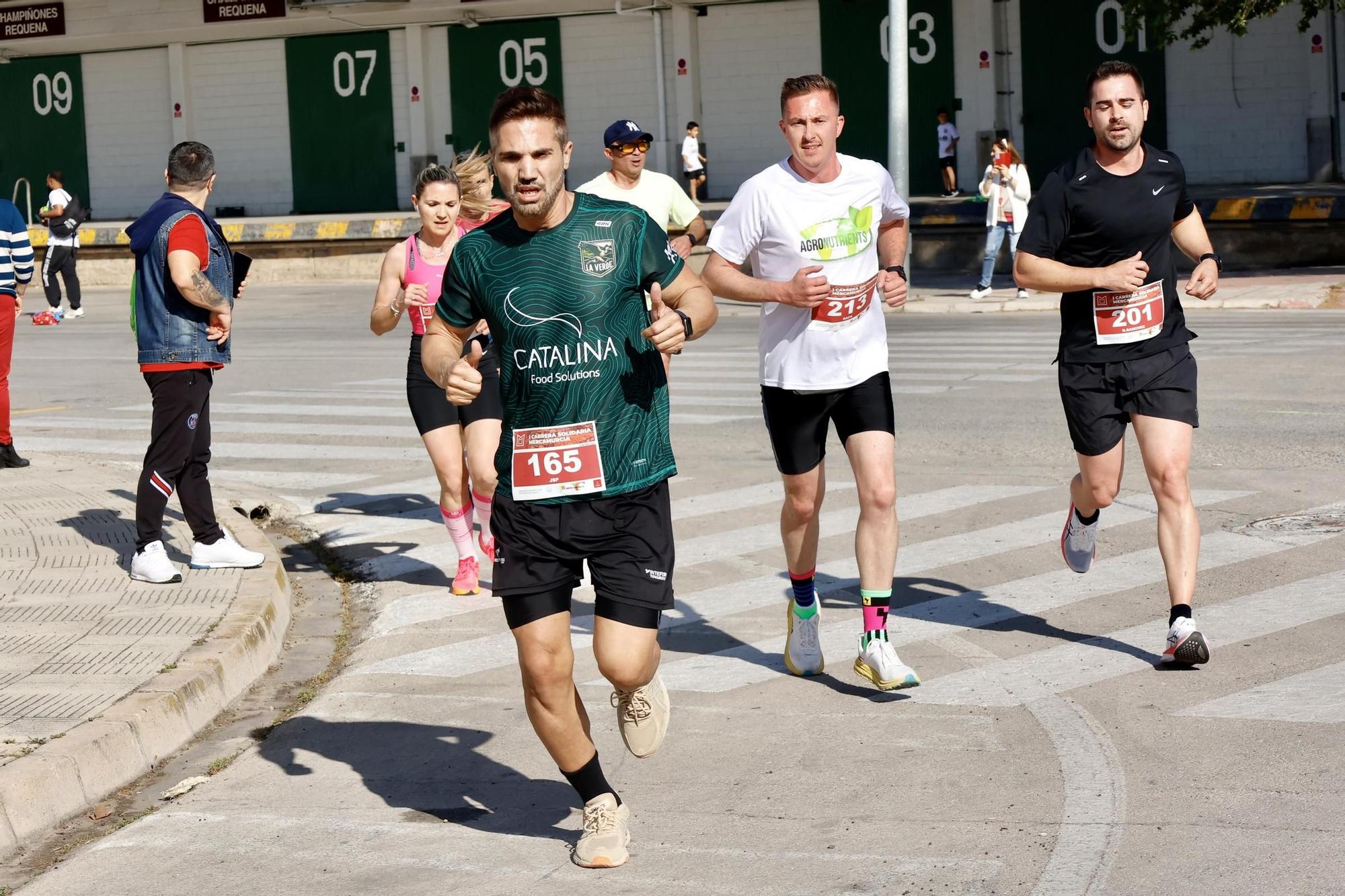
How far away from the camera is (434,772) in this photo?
212 inches

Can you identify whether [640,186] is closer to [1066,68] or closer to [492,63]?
[1066,68]

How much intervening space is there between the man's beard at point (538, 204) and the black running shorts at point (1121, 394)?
8.94 ft

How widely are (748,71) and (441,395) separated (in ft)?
100

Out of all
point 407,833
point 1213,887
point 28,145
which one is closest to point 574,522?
point 407,833

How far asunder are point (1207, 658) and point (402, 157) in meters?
36.8

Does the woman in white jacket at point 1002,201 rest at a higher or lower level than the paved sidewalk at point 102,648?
higher

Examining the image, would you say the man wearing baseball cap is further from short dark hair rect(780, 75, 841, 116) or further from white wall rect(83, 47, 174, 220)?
white wall rect(83, 47, 174, 220)

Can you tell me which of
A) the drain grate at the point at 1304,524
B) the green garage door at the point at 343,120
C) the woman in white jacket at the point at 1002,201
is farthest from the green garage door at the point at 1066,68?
the drain grate at the point at 1304,524

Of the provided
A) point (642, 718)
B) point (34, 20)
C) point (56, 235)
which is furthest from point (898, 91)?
point (34, 20)

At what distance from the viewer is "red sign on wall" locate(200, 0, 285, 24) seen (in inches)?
1567

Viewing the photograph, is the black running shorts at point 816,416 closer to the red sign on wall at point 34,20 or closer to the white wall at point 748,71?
the white wall at point 748,71

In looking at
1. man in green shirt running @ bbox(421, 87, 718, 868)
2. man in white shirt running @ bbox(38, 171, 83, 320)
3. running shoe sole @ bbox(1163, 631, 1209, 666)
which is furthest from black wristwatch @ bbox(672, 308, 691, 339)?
man in white shirt running @ bbox(38, 171, 83, 320)

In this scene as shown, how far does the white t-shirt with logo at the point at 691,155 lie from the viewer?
34594 mm

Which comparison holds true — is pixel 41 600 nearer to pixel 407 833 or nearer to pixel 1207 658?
pixel 407 833
